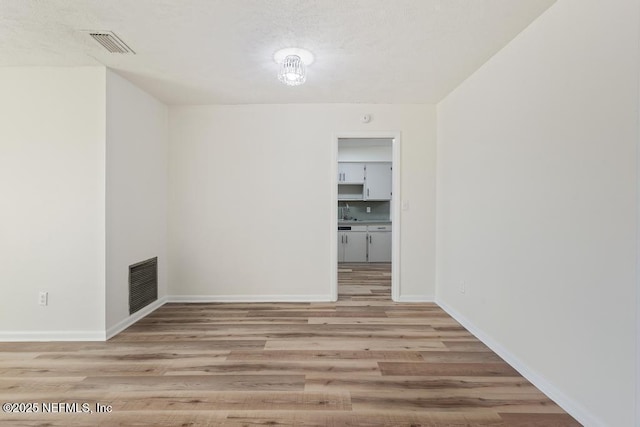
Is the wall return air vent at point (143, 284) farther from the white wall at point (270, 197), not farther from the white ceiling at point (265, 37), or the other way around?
the white ceiling at point (265, 37)

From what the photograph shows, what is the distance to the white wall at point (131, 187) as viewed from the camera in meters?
2.70

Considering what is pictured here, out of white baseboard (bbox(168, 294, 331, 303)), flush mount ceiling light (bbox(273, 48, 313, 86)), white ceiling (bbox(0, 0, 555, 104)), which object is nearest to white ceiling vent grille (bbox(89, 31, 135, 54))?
white ceiling (bbox(0, 0, 555, 104))

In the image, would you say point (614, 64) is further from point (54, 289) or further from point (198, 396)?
point (54, 289)

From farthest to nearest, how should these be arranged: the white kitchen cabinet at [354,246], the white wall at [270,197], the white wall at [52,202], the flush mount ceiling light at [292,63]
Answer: the white kitchen cabinet at [354,246]
the white wall at [270,197]
the white wall at [52,202]
the flush mount ceiling light at [292,63]

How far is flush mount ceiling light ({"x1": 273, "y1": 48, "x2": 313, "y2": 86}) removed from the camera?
231 cm

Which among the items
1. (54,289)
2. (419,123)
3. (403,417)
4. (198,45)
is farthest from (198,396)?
(419,123)

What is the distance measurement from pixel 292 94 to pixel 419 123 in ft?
5.19

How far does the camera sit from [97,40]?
2.18 meters

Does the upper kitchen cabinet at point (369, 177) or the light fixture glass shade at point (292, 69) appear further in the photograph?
the upper kitchen cabinet at point (369, 177)

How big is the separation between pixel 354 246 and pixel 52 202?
4721 mm

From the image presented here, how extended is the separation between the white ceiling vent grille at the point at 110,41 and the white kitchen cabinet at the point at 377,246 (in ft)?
16.0

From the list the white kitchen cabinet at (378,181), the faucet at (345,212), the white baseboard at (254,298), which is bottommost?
the white baseboard at (254,298)

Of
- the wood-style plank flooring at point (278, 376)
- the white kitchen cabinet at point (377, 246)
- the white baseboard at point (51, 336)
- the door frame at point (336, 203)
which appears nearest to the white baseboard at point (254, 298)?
the door frame at point (336, 203)

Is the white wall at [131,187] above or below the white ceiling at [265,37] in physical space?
below
